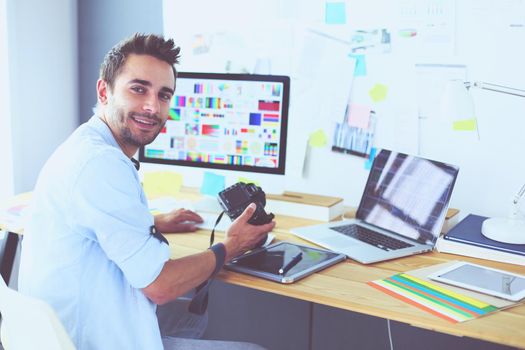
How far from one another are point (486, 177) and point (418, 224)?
343mm

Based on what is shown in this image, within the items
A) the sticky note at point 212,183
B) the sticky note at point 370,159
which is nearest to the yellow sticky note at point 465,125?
the sticky note at point 370,159

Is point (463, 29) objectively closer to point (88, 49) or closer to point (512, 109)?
point (512, 109)

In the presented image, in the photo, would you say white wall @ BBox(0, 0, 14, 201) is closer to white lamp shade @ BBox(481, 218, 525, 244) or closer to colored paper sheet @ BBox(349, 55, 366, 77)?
colored paper sheet @ BBox(349, 55, 366, 77)

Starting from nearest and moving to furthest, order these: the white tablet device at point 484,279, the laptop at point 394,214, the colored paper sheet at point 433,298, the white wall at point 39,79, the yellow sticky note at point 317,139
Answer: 1. the colored paper sheet at point 433,298
2. the white tablet device at point 484,279
3. the laptop at point 394,214
4. the yellow sticky note at point 317,139
5. the white wall at point 39,79

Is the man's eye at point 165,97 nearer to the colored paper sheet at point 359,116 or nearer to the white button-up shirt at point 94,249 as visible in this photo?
the white button-up shirt at point 94,249

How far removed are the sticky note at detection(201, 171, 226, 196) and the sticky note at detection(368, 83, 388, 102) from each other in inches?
24.3

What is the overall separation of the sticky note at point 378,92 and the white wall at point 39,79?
56.7 inches

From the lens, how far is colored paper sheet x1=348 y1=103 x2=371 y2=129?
1.99 metres

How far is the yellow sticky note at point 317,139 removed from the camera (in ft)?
6.89

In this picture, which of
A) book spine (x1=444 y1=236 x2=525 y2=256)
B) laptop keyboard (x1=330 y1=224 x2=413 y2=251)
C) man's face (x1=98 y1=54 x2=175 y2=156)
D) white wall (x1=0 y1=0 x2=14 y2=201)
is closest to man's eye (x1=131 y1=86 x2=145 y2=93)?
man's face (x1=98 y1=54 x2=175 y2=156)

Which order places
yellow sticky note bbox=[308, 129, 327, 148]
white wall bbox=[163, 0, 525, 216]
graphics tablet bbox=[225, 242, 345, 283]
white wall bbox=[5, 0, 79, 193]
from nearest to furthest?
graphics tablet bbox=[225, 242, 345, 283] < white wall bbox=[163, 0, 525, 216] < yellow sticky note bbox=[308, 129, 327, 148] < white wall bbox=[5, 0, 79, 193]

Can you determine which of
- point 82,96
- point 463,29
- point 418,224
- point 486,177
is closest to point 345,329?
point 418,224

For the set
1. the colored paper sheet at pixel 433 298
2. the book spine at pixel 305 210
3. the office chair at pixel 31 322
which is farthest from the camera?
the book spine at pixel 305 210

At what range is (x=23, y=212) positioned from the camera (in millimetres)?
1886
